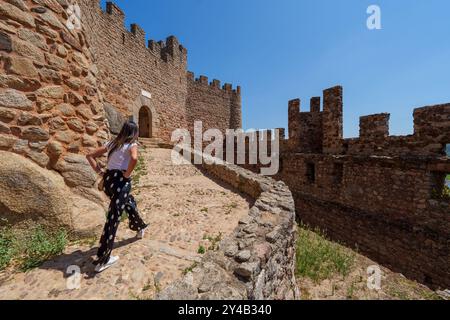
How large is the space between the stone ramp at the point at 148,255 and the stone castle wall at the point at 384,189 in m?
5.34

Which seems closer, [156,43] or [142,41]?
[142,41]

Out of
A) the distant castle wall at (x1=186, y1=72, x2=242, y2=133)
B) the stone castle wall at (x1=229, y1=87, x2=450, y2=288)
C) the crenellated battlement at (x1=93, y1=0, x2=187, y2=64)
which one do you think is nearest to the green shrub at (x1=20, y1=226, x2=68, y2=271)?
the stone castle wall at (x1=229, y1=87, x2=450, y2=288)

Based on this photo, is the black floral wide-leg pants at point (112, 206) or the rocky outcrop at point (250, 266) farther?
the black floral wide-leg pants at point (112, 206)

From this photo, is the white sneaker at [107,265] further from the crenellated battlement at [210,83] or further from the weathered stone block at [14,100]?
the crenellated battlement at [210,83]

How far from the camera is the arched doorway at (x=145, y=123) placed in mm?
14038

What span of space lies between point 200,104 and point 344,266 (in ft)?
55.0

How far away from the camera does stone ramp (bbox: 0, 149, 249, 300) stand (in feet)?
6.38

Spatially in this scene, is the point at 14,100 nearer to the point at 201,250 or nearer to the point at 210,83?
the point at 201,250

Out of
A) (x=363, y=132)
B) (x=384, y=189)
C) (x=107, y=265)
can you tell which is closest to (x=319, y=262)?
(x=107, y=265)

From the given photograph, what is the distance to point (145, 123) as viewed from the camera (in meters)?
14.5

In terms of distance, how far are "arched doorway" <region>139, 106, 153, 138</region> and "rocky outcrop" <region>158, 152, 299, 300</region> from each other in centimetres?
1193

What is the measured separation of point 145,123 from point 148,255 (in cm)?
1327

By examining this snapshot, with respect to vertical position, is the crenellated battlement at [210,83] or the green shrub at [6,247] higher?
the crenellated battlement at [210,83]

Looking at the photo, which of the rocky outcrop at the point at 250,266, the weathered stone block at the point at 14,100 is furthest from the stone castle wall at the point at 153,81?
the rocky outcrop at the point at 250,266
